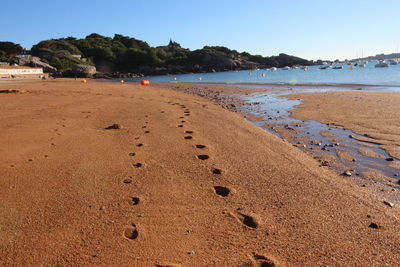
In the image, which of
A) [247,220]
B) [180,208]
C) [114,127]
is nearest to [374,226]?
[247,220]

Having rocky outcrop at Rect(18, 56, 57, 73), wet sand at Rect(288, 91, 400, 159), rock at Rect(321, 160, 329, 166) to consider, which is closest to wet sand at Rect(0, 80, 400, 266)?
rock at Rect(321, 160, 329, 166)

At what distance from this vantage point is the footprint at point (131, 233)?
2.24 meters

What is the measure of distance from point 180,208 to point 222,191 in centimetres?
62

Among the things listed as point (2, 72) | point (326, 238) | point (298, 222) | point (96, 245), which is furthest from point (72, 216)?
point (2, 72)

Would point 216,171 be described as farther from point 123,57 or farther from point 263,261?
point 123,57

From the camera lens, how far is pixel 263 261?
2012mm

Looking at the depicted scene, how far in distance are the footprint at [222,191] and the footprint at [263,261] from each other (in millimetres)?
1047

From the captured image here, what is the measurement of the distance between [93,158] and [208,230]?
2.30 m

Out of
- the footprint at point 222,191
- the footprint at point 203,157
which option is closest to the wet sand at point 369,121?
the footprint at point 203,157

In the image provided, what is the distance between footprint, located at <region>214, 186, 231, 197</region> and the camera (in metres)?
3.09

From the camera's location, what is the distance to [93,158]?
4.00m

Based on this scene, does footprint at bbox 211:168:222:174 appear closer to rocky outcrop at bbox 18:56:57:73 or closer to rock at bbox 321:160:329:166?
rock at bbox 321:160:329:166

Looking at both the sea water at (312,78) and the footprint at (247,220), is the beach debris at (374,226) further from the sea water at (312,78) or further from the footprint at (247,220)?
the sea water at (312,78)

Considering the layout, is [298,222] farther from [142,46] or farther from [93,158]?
[142,46]
